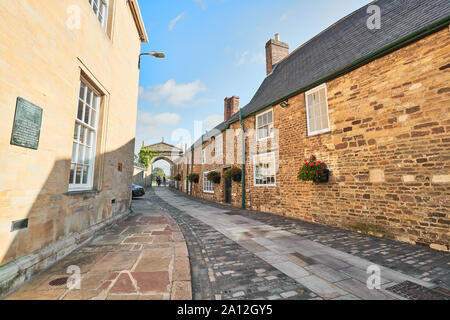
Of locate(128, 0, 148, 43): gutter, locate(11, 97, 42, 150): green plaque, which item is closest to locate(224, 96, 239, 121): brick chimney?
locate(128, 0, 148, 43): gutter

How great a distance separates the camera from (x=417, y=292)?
2553mm

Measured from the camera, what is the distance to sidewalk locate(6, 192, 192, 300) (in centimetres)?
233

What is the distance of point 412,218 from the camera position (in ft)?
15.2

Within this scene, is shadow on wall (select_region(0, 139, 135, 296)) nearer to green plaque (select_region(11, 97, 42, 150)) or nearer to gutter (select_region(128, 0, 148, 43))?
green plaque (select_region(11, 97, 42, 150))

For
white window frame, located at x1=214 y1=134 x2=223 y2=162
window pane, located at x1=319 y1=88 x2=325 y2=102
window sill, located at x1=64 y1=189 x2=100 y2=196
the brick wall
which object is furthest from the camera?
white window frame, located at x1=214 y1=134 x2=223 y2=162

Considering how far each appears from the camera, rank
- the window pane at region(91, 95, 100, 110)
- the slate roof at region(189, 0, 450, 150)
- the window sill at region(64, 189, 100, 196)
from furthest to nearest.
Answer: the slate roof at region(189, 0, 450, 150)
the window pane at region(91, 95, 100, 110)
the window sill at region(64, 189, 100, 196)

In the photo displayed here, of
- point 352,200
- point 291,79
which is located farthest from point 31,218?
point 291,79

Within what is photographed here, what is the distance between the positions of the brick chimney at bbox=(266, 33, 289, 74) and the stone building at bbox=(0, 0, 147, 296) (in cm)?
990

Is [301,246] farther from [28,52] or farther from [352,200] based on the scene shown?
[28,52]

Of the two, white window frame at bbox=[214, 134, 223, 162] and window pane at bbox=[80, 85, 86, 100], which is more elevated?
white window frame at bbox=[214, 134, 223, 162]

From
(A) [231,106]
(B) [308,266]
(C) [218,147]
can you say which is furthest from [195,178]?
(B) [308,266]

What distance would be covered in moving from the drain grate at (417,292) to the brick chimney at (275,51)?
13.1 metres

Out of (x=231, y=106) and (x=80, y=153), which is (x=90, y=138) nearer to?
(x=80, y=153)

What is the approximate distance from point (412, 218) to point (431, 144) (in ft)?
5.66
